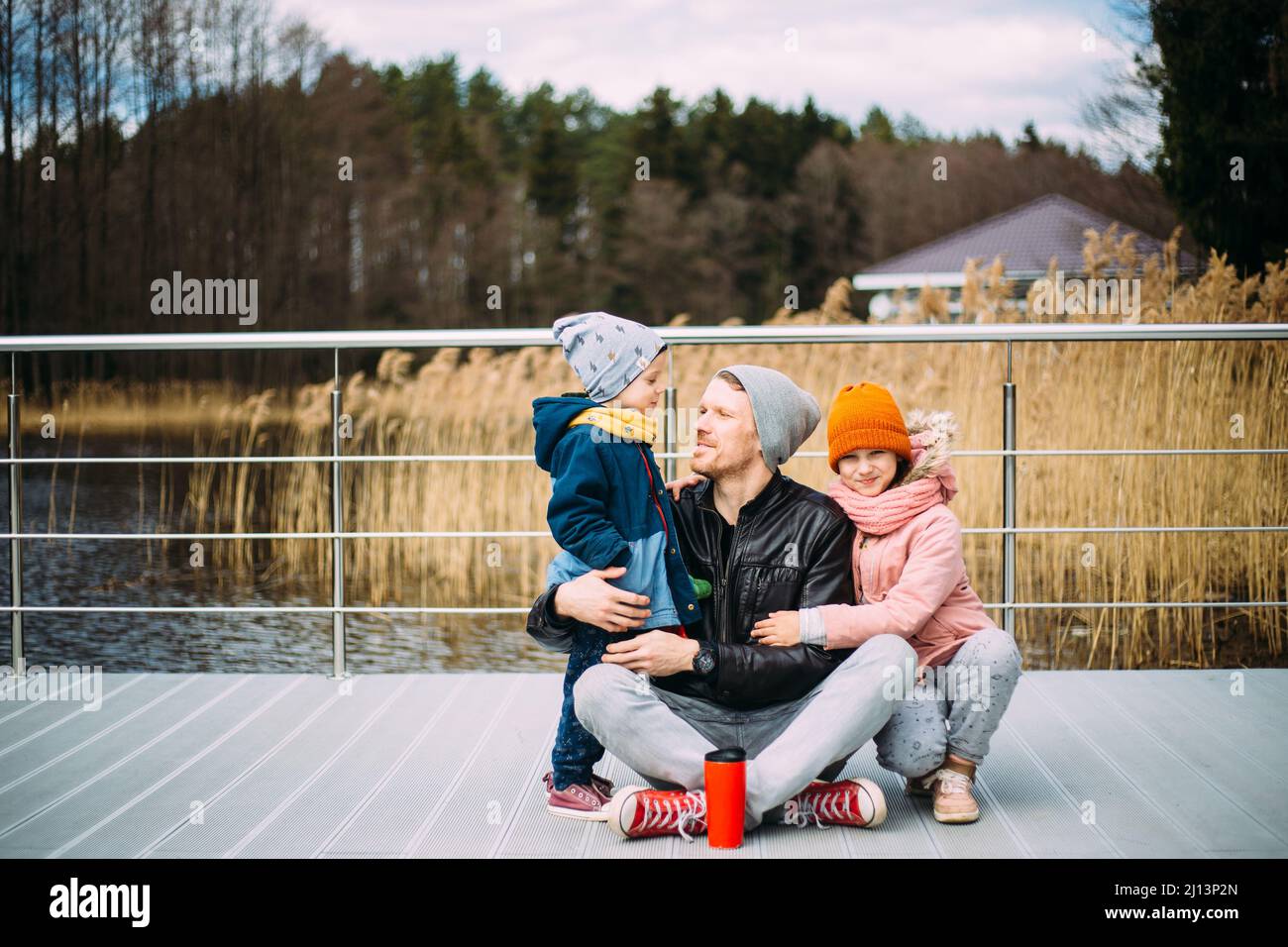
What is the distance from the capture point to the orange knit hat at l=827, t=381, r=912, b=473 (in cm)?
227

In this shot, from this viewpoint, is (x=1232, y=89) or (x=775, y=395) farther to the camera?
(x=1232, y=89)

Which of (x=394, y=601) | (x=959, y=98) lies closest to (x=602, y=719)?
(x=394, y=601)

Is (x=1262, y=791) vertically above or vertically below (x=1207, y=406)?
below

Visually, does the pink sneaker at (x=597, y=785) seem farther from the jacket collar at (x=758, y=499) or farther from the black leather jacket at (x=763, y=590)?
the jacket collar at (x=758, y=499)

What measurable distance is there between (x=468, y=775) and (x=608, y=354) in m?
0.97

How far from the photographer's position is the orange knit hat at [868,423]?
2.27 m

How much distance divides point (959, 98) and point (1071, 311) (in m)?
23.2

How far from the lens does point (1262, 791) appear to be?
2393 mm

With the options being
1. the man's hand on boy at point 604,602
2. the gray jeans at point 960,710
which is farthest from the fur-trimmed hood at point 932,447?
the man's hand on boy at point 604,602

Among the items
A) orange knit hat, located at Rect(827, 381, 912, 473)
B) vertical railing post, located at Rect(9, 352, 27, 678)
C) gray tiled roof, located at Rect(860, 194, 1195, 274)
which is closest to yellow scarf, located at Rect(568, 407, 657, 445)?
orange knit hat, located at Rect(827, 381, 912, 473)

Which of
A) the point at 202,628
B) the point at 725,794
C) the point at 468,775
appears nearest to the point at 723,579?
the point at 725,794

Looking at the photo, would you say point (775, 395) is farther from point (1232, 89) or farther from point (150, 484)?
point (1232, 89)

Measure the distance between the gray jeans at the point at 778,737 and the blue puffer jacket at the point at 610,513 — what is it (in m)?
0.15

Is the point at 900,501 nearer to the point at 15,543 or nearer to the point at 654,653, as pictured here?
the point at 654,653
